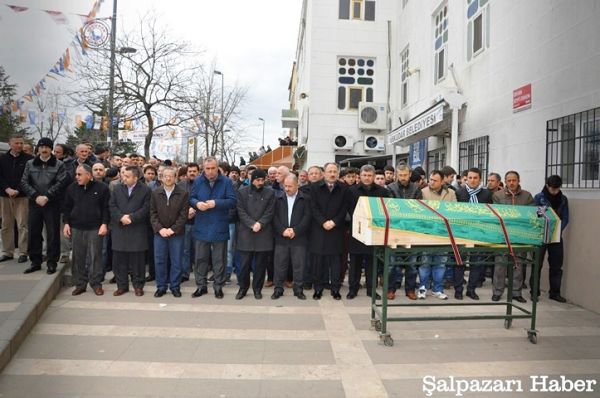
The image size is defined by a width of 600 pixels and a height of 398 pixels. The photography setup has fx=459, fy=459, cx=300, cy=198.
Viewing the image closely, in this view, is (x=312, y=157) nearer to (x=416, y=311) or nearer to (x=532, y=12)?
(x=532, y=12)

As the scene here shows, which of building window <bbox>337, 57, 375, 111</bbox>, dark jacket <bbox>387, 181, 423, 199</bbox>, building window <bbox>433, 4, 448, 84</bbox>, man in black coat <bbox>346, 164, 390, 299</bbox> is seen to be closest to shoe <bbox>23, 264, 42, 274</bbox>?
man in black coat <bbox>346, 164, 390, 299</bbox>

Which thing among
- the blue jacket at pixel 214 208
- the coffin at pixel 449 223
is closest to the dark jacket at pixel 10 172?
the blue jacket at pixel 214 208

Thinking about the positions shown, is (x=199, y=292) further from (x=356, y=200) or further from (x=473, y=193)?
(x=473, y=193)

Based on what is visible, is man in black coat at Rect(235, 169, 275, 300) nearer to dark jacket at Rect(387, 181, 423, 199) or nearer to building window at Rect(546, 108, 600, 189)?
dark jacket at Rect(387, 181, 423, 199)

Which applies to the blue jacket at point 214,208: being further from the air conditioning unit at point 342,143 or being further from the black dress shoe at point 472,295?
the air conditioning unit at point 342,143

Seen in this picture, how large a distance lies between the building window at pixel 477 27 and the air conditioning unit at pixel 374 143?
297 inches

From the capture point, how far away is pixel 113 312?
230 inches

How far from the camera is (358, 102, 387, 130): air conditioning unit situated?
1717 centimetres

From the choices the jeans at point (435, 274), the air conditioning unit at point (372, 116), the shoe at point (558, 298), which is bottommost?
the shoe at point (558, 298)

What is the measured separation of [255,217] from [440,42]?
27.4 ft

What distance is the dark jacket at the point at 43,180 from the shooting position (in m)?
6.80

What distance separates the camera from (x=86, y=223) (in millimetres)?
6445

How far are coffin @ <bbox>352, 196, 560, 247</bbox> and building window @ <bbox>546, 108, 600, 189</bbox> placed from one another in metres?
1.82

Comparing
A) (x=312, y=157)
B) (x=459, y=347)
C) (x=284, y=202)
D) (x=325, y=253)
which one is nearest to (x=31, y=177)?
(x=284, y=202)
